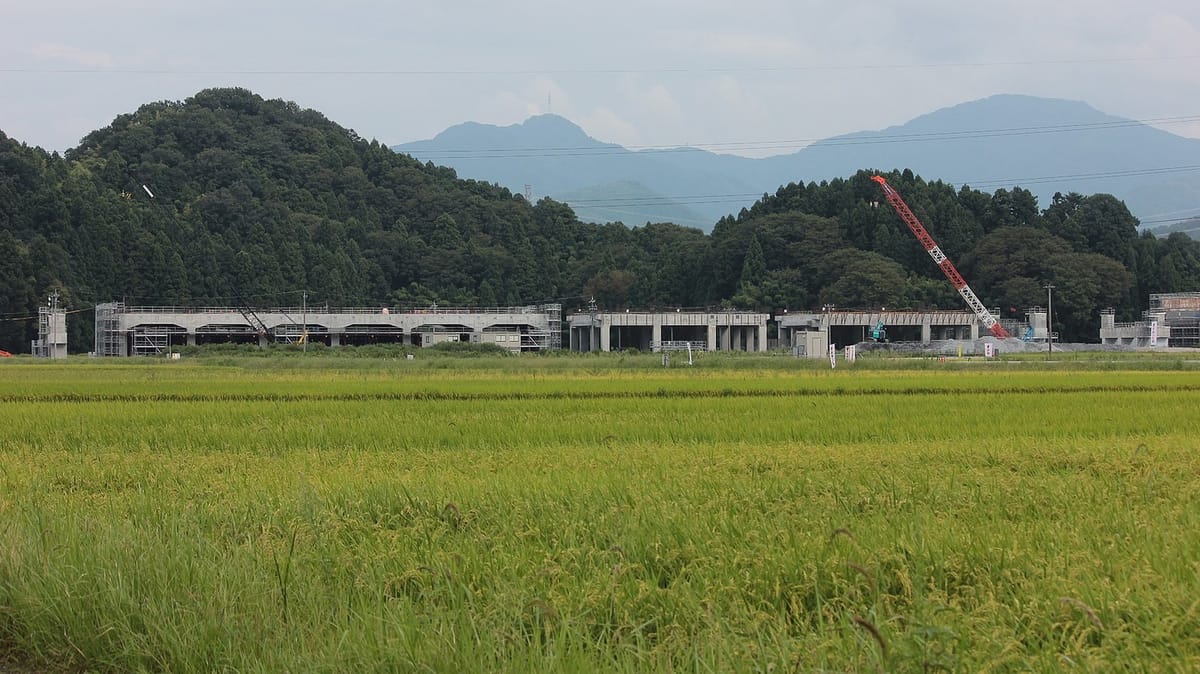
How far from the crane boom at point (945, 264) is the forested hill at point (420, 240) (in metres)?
4.03

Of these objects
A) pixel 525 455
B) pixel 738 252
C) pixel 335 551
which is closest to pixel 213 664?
pixel 335 551

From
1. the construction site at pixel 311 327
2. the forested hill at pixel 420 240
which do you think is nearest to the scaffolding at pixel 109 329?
the construction site at pixel 311 327

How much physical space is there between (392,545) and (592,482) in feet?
7.83

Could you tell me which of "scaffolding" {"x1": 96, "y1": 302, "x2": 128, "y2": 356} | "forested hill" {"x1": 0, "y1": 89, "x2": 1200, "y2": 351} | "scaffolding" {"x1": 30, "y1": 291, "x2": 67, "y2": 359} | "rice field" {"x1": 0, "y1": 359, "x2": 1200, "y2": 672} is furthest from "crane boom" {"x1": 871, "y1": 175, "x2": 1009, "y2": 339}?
"rice field" {"x1": 0, "y1": 359, "x2": 1200, "y2": 672}

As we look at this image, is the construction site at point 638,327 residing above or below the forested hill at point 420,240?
below

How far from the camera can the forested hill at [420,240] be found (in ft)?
271

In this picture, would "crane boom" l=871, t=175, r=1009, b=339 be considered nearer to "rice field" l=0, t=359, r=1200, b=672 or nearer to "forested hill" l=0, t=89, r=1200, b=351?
"forested hill" l=0, t=89, r=1200, b=351

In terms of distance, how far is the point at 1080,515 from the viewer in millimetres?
6324

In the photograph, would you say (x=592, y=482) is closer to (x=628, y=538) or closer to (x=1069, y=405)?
(x=628, y=538)

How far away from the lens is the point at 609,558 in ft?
18.3

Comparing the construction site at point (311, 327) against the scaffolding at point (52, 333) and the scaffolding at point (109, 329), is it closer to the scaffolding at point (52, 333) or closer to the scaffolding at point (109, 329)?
the scaffolding at point (109, 329)

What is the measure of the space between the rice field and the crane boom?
7866cm

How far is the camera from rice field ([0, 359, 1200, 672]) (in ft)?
13.6

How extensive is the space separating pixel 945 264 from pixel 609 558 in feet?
295
